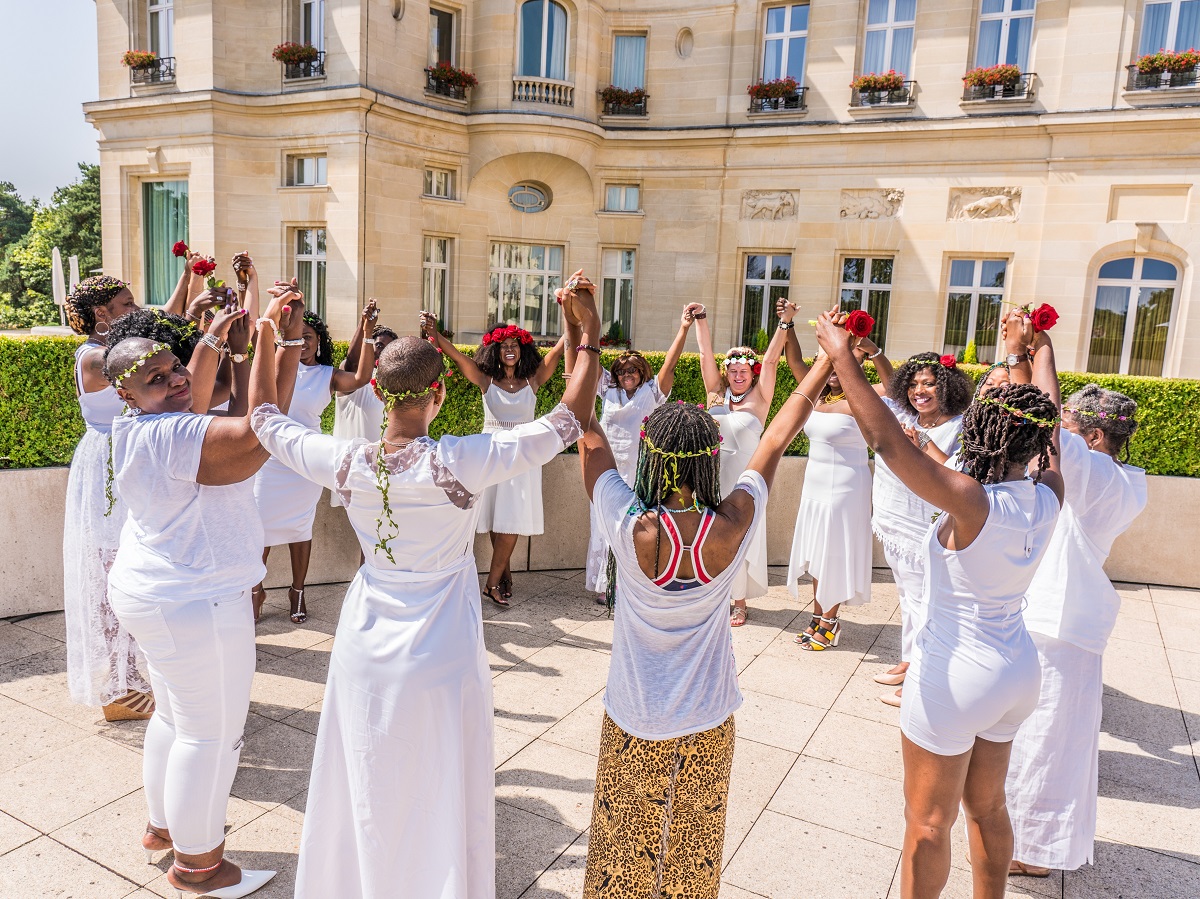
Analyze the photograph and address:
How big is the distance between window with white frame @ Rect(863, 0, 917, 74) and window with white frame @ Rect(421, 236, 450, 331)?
9862 millimetres

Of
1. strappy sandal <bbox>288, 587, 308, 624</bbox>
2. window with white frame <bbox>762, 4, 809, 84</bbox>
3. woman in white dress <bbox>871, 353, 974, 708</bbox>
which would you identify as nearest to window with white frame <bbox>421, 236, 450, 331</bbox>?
window with white frame <bbox>762, 4, 809, 84</bbox>

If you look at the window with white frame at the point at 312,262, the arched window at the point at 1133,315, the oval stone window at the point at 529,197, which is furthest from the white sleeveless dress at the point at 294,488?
the arched window at the point at 1133,315

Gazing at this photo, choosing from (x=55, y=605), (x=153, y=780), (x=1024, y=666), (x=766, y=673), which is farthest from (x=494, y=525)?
(x=1024, y=666)

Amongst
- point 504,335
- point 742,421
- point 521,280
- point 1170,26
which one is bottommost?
point 742,421

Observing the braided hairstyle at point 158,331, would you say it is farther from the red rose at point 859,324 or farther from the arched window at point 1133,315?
the arched window at point 1133,315

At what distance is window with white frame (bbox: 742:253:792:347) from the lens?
18.5 m

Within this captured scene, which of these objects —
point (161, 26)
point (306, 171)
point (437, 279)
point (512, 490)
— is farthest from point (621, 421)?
point (161, 26)

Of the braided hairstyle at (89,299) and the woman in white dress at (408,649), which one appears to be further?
the braided hairstyle at (89,299)

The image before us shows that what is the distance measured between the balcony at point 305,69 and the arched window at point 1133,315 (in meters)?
16.0

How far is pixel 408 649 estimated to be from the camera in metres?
2.79

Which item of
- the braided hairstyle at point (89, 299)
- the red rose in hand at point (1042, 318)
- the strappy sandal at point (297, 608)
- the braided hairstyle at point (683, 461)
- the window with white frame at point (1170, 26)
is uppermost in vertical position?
the window with white frame at point (1170, 26)

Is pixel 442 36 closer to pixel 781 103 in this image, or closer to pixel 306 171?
pixel 306 171

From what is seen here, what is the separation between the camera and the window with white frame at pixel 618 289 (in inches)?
777

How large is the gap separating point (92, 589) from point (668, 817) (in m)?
3.51
